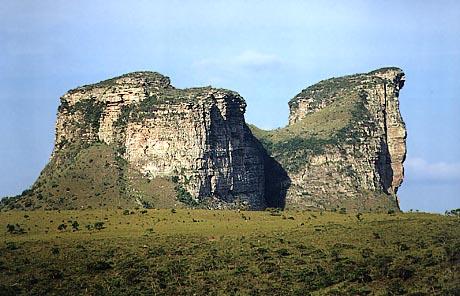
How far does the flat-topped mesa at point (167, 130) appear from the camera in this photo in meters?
174

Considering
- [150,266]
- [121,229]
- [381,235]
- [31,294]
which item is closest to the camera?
[31,294]

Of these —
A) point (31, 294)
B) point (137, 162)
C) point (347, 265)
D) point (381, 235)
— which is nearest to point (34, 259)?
point (31, 294)

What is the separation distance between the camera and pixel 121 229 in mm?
110688

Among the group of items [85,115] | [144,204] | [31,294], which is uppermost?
[85,115]

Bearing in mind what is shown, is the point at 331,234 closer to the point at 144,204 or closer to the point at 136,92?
the point at 144,204

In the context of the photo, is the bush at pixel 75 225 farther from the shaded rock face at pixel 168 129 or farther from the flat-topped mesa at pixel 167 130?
the shaded rock face at pixel 168 129

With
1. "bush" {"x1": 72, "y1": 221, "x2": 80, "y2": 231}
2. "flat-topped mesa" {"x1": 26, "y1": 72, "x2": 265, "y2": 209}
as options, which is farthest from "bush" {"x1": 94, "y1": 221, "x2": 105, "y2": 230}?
"flat-topped mesa" {"x1": 26, "y1": 72, "x2": 265, "y2": 209}

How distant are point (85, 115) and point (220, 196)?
106 feet

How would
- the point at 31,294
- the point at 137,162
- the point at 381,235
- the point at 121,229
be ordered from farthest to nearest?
the point at 137,162 < the point at 121,229 < the point at 381,235 < the point at 31,294

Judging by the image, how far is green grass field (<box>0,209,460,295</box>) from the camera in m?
77.1

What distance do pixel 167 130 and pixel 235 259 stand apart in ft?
298

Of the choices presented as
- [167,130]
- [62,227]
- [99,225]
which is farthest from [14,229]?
[167,130]

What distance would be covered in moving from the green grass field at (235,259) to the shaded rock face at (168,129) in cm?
6091

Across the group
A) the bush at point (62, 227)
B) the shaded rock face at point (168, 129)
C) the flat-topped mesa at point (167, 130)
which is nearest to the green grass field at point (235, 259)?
the bush at point (62, 227)
